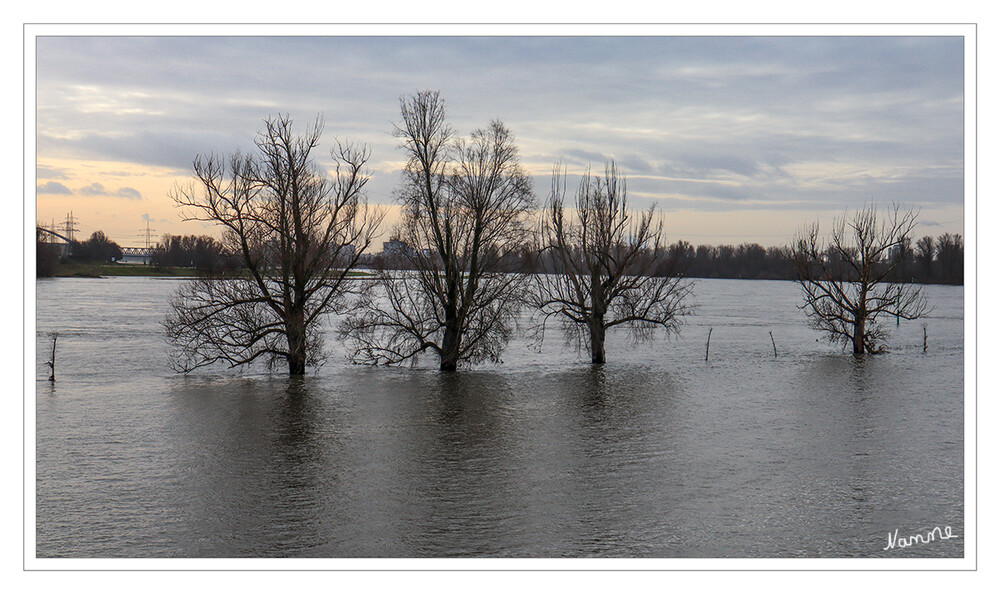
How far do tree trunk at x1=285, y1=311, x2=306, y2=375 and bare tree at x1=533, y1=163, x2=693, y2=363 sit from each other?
11.9 metres

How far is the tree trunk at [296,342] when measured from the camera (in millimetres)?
33219

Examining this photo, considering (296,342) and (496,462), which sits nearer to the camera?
(496,462)

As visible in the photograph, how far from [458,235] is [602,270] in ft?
26.1

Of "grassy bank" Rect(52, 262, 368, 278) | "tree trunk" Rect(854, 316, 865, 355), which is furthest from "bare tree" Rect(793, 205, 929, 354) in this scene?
"grassy bank" Rect(52, 262, 368, 278)

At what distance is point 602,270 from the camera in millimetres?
39125

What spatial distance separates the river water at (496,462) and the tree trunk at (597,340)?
10.3 ft

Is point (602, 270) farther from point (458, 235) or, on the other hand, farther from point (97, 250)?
point (97, 250)

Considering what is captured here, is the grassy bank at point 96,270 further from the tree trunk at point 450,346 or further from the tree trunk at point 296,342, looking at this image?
the tree trunk at point 450,346

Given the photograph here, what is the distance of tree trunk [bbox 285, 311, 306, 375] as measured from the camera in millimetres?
33219

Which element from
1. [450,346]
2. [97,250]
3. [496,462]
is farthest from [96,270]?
[496,462]

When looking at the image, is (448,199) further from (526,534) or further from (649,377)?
(526,534)

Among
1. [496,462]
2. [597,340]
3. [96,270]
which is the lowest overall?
[496,462]

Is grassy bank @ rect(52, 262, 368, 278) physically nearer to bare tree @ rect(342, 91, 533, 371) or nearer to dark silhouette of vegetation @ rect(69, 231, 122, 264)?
dark silhouette of vegetation @ rect(69, 231, 122, 264)

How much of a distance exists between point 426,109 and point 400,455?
69.0 ft
